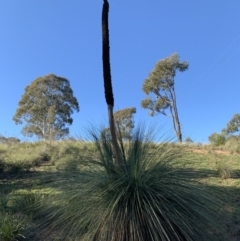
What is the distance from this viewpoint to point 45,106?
79.4 feet

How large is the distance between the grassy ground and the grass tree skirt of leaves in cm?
16

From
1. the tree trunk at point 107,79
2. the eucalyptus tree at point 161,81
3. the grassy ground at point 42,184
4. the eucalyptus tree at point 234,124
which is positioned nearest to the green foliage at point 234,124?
the eucalyptus tree at point 234,124

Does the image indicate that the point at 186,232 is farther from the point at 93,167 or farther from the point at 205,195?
the point at 93,167

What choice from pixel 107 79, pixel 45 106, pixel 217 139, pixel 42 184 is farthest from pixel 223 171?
pixel 45 106

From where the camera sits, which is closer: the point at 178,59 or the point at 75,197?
the point at 75,197

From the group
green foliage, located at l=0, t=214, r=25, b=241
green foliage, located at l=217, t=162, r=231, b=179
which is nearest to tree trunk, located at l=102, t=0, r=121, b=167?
green foliage, located at l=0, t=214, r=25, b=241

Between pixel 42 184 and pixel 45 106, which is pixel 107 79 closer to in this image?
pixel 42 184

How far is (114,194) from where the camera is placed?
273 cm

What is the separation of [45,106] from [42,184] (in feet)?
65.5

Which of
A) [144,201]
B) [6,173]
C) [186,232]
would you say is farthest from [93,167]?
[6,173]

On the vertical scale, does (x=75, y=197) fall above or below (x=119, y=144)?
below

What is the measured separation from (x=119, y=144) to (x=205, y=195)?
1010mm

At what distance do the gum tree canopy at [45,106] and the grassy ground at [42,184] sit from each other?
15.6 meters

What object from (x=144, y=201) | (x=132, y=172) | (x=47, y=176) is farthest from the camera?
(x=47, y=176)
